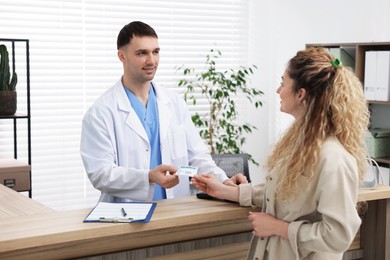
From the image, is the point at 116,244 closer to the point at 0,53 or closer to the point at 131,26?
the point at 131,26

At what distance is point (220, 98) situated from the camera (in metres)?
5.27

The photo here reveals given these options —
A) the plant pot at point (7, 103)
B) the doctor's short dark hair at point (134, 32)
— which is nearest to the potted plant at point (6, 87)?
the plant pot at point (7, 103)

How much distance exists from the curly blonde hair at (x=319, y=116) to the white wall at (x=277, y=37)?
131 inches

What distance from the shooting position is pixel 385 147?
463 centimetres

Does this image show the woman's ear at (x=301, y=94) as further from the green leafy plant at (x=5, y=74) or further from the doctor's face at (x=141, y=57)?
the green leafy plant at (x=5, y=74)

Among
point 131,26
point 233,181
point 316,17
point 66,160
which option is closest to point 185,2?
point 316,17

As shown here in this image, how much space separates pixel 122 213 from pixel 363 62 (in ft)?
10.1

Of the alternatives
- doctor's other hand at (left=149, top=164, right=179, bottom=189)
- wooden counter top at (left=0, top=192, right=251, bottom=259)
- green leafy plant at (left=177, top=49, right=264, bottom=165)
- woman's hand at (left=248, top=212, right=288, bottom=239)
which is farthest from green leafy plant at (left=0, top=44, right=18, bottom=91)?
woman's hand at (left=248, top=212, right=288, bottom=239)

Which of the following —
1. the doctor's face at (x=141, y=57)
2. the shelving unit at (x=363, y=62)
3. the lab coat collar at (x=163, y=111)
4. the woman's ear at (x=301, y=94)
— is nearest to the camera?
the woman's ear at (x=301, y=94)

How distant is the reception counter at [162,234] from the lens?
6.11 feet

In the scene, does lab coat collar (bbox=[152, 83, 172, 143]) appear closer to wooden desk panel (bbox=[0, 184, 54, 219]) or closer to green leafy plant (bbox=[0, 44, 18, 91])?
wooden desk panel (bbox=[0, 184, 54, 219])

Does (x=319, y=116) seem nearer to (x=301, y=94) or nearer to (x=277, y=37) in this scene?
(x=301, y=94)

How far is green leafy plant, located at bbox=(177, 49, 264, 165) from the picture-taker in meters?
5.06

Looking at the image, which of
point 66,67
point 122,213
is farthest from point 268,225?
point 66,67
